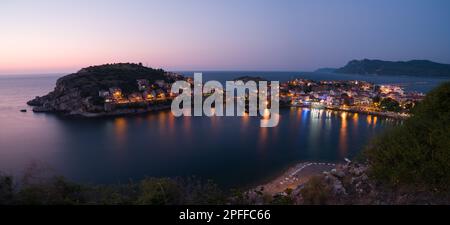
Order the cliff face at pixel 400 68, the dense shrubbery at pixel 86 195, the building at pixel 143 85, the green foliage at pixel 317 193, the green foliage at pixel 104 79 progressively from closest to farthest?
the dense shrubbery at pixel 86 195 < the green foliage at pixel 317 193 < the green foliage at pixel 104 79 < the building at pixel 143 85 < the cliff face at pixel 400 68

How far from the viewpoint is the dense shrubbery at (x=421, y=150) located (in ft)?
13.0

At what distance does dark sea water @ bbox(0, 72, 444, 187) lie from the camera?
10.8 m

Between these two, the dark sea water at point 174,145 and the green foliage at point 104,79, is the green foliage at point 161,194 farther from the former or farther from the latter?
the green foliage at point 104,79

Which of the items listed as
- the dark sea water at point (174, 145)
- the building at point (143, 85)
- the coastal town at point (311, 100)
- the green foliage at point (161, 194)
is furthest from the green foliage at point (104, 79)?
the green foliage at point (161, 194)

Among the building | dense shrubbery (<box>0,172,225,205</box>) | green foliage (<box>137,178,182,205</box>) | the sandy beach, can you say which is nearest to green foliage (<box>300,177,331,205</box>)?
dense shrubbery (<box>0,172,225,205</box>)

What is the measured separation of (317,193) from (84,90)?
80.3 ft

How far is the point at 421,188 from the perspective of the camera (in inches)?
157

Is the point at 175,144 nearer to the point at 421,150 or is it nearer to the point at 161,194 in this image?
the point at 161,194

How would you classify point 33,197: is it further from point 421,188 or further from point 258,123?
point 258,123

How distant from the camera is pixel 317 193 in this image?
15.9ft

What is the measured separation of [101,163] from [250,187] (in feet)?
21.0

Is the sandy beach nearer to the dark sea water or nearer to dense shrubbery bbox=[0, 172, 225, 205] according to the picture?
the dark sea water

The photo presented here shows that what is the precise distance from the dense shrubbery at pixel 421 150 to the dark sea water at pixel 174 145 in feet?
16.6

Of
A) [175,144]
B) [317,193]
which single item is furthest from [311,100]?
[317,193]
